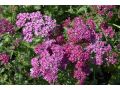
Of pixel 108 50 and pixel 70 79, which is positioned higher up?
pixel 108 50

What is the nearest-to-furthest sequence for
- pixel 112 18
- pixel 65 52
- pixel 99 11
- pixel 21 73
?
1. pixel 65 52
2. pixel 21 73
3. pixel 99 11
4. pixel 112 18

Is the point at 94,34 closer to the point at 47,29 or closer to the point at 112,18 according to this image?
the point at 47,29

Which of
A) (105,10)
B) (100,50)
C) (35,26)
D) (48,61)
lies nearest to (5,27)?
(35,26)

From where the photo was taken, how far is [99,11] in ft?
→ 11.7

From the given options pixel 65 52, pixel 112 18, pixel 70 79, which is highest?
pixel 112 18

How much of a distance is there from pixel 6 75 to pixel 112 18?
115 cm

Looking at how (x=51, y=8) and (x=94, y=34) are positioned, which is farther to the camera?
(x=51, y=8)

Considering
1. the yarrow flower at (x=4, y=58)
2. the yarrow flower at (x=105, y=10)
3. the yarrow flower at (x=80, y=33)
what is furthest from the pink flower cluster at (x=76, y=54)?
the yarrow flower at (x=105, y=10)

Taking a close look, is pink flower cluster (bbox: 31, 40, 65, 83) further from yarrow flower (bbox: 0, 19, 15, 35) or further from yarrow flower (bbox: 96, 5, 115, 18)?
→ yarrow flower (bbox: 96, 5, 115, 18)

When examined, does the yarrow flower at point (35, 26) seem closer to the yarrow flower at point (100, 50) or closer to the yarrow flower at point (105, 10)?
the yarrow flower at point (100, 50)

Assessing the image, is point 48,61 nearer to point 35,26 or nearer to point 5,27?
point 35,26

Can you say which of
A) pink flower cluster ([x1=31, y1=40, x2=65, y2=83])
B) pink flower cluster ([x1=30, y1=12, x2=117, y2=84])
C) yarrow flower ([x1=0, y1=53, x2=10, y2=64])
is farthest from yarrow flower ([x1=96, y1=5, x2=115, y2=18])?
yarrow flower ([x1=0, y1=53, x2=10, y2=64])

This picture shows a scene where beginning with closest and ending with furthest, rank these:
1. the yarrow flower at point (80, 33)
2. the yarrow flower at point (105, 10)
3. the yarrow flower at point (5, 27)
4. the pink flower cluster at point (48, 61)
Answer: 1. the pink flower cluster at point (48, 61)
2. the yarrow flower at point (80, 33)
3. the yarrow flower at point (5, 27)
4. the yarrow flower at point (105, 10)
